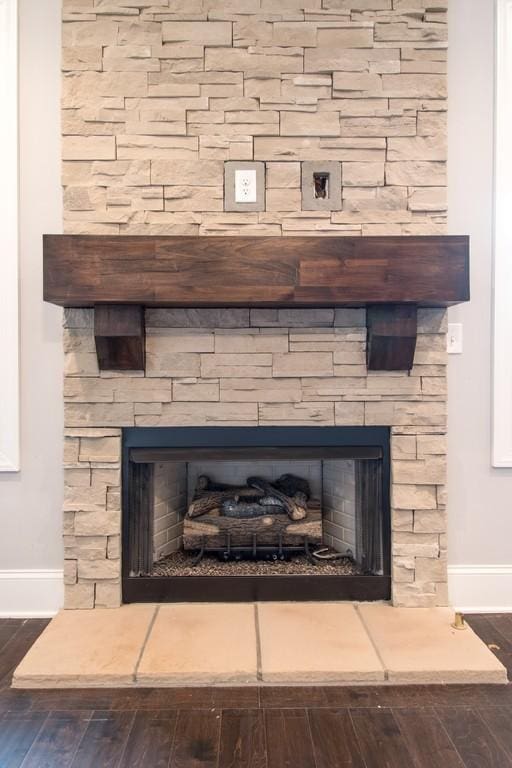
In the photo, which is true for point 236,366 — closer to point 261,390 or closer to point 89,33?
point 261,390

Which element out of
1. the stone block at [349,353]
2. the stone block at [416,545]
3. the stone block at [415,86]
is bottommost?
the stone block at [416,545]

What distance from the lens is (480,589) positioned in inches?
81.3

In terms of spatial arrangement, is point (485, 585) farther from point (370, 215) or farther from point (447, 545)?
point (370, 215)

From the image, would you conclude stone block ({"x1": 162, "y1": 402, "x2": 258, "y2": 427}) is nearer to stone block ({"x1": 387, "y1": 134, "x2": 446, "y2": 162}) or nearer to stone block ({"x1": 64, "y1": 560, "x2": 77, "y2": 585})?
stone block ({"x1": 64, "y1": 560, "x2": 77, "y2": 585})

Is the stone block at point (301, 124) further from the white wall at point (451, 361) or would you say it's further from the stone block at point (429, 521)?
the stone block at point (429, 521)

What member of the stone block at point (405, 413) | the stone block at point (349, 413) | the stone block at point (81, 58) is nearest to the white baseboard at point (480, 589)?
the stone block at point (405, 413)

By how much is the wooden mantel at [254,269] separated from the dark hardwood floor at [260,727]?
124 centimetres

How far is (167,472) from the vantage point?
2146 millimetres

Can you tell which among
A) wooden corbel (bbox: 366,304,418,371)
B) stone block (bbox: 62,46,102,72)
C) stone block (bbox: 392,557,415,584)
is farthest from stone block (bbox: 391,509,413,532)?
stone block (bbox: 62,46,102,72)

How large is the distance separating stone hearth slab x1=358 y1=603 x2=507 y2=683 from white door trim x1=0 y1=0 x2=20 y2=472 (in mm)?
1514

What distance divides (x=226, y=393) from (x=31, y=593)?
1.11 m

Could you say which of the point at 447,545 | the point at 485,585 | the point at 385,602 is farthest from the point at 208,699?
the point at 485,585

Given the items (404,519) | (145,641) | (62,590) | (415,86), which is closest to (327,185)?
(415,86)

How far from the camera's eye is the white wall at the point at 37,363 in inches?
78.8
